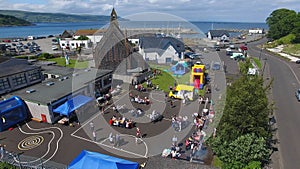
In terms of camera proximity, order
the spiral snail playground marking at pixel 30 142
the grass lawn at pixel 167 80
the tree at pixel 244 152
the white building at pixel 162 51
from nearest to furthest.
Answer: the tree at pixel 244 152, the spiral snail playground marking at pixel 30 142, the grass lawn at pixel 167 80, the white building at pixel 162 51

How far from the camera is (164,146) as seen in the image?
58.5ft

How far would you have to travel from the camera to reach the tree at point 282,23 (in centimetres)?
7906

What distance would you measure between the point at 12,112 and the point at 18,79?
1167 centimetres

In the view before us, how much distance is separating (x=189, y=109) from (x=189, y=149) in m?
8.59

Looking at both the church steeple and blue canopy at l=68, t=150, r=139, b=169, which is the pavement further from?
the church steeple

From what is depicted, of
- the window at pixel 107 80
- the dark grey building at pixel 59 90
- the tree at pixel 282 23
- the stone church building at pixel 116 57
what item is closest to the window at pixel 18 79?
the dark grey building at pixel 59 90

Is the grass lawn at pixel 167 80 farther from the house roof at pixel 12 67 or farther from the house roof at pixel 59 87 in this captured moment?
the house roof at pixel 12 67

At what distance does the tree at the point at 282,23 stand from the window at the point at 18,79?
91.2 metres

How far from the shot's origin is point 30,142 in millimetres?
18500

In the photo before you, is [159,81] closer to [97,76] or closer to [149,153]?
[97,76]

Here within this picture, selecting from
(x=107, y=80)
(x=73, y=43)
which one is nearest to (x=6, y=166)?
(x=107, y=80)

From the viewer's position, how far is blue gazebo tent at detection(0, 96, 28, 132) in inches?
821

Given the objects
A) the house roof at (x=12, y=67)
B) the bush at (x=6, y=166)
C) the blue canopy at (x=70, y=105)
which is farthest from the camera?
the house roof at (x=12, y=67)

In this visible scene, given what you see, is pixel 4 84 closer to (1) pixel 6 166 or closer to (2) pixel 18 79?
(2) pixel 18 79
